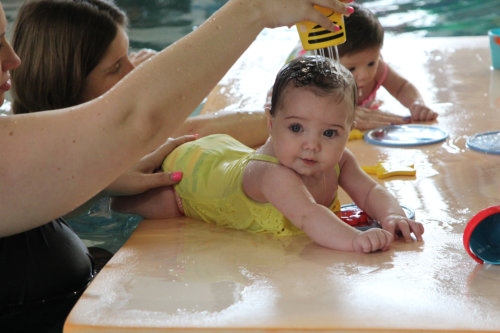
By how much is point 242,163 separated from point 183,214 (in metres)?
0.31

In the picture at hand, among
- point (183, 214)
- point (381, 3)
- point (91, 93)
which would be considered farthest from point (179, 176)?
point (381, 3)

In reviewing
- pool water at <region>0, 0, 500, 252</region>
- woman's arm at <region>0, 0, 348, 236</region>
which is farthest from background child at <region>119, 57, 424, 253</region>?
pool water at <region>0, 0, 500, 252</region>

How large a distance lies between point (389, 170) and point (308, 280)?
36.8 inches

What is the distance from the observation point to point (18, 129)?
1.43m

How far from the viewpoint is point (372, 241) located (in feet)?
5.71

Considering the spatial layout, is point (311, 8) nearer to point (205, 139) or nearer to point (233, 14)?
point (233, 14)

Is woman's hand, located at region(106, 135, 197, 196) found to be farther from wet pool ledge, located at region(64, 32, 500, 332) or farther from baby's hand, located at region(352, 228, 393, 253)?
baby's hand, located at region(352, 228, 393, 253)

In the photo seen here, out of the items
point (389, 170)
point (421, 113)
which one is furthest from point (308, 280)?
point (421, 113)

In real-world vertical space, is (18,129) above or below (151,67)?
below

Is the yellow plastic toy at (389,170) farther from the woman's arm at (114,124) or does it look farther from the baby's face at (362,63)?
the woman's arm at (114,124)

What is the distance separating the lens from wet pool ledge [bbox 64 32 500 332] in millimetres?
1396

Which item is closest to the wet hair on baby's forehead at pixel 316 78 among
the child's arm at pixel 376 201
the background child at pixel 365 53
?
the child's arm at pixel 376 201

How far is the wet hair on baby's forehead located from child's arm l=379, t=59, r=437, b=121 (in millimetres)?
1278

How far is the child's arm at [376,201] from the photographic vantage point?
6.09ft
